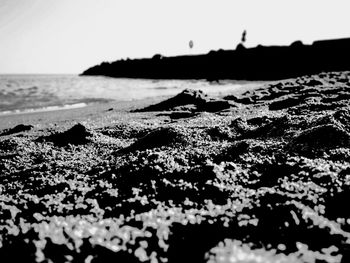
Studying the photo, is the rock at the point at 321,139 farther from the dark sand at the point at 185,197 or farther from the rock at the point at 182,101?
the rock at the point at 182,101

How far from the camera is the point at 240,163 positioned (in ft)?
10.6

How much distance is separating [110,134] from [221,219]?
3.36 metres

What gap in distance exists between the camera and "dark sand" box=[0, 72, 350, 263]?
1922mm

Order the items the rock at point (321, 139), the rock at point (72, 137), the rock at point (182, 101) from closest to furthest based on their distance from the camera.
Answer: the rock at point (321, 139) → the rock at point (72, 137) → the rock at point (182, 101)

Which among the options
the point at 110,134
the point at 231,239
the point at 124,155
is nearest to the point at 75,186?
the point at 124,155

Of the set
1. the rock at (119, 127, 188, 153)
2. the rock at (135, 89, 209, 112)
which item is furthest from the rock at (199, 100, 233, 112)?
the rock at (119, 127, 188, 153)

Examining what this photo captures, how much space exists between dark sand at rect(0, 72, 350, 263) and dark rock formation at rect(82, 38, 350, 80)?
26436 millimetres

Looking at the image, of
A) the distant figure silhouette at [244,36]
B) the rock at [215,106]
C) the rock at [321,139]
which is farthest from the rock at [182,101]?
the distant figure silhouette at [244,36]

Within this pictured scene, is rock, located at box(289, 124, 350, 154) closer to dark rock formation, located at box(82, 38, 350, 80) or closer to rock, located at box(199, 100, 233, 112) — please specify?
rock, located at box(199, 100, 233, 112)

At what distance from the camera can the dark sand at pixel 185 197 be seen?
6.31 ft

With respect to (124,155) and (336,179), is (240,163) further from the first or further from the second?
(124,155)

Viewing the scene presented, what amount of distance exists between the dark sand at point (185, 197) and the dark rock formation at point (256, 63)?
2644 cm

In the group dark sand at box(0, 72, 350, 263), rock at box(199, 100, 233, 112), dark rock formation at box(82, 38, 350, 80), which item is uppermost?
dark rock formation at box(82, 38, 350, 80)

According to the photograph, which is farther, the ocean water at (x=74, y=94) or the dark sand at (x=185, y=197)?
the ocean water at (x=74, y=94)
